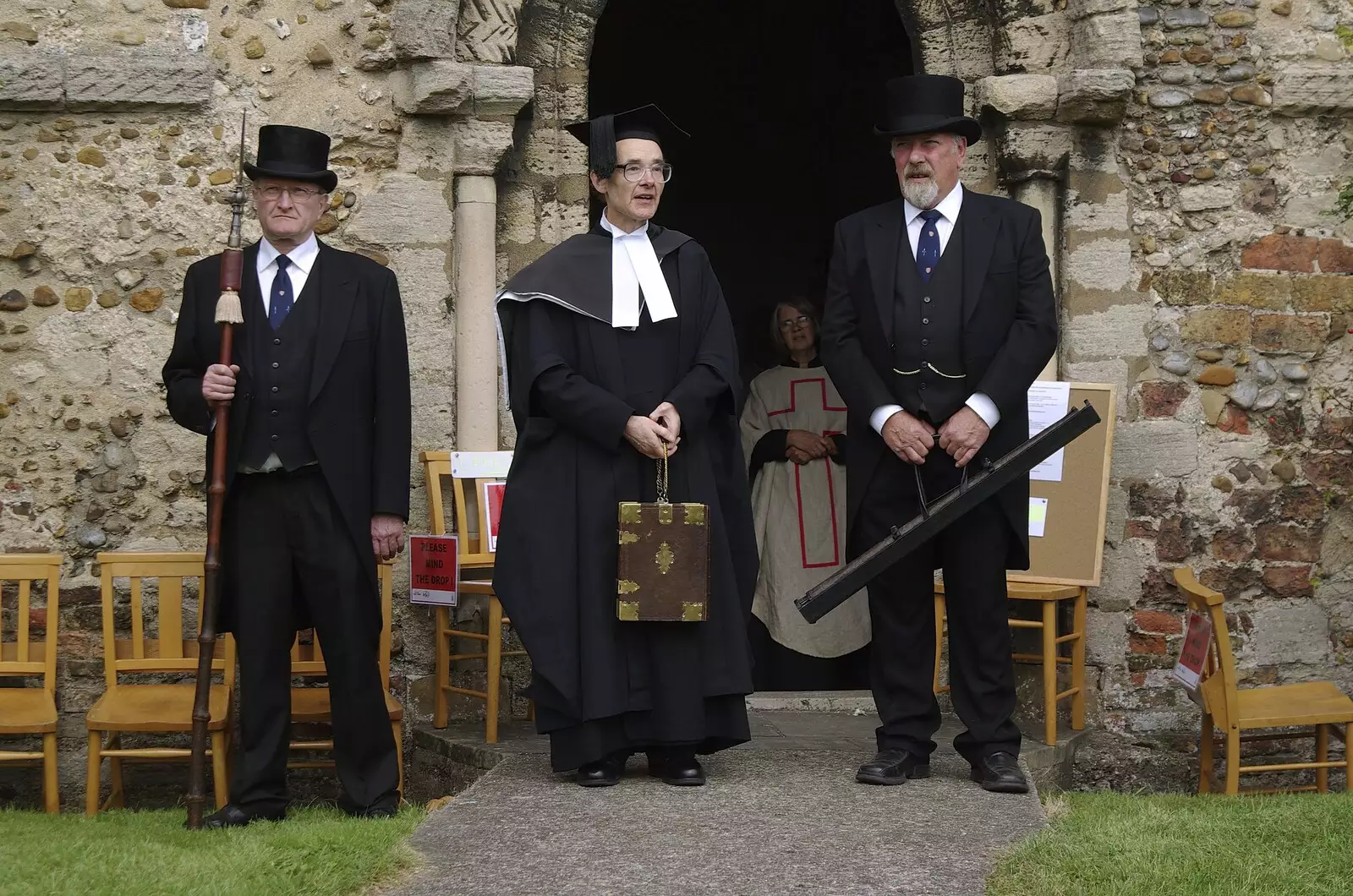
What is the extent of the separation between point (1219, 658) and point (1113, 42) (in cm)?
218

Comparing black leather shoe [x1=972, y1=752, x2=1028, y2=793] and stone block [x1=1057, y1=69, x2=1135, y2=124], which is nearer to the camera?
black leather shoe [x1=972, y1=752, x2=1028, y2=793]

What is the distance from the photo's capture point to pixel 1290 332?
5.84 metres

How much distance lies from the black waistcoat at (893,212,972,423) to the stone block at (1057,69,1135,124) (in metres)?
1.69

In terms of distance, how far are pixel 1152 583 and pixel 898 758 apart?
76.5 inches

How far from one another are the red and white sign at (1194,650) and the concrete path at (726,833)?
35.2 inches

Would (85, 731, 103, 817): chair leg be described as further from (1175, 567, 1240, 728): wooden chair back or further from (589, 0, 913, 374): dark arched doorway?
(589, 0, 913, 374): dark arched doorway

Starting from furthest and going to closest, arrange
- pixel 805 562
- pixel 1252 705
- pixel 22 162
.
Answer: pixel 805 562 < pixel 22 162 < pixel 1252 705

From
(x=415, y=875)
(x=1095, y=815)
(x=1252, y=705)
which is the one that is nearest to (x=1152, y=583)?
(x=1252, y=705)

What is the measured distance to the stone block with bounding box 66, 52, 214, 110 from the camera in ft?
17.9

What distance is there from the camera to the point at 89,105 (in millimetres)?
5484

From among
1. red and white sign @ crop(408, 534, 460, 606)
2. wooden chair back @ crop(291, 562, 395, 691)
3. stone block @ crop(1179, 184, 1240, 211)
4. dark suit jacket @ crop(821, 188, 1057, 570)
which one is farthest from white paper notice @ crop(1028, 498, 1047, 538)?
wooden chair back @ crop(291, 562, 395, 691)

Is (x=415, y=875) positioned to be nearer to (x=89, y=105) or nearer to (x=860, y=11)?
(x=89, y=105)

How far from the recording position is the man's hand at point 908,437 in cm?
416

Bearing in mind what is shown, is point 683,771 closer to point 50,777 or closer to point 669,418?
point 669,418
